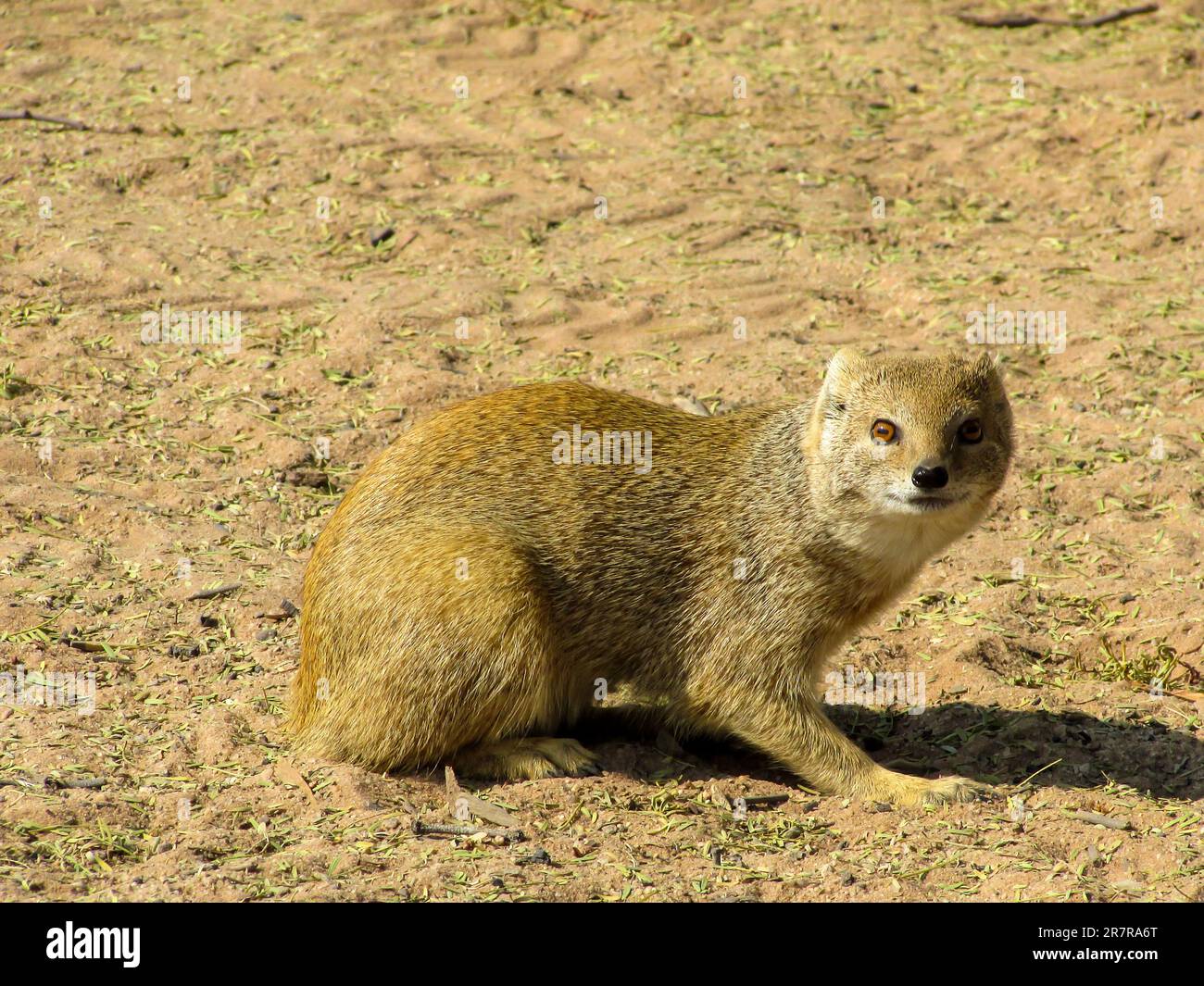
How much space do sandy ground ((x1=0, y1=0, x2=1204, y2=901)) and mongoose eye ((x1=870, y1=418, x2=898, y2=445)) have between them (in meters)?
1.39

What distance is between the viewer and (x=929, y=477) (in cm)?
493

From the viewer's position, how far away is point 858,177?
9992 millimetres

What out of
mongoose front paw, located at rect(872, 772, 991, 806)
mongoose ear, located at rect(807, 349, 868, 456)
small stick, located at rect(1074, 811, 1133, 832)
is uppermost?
mongoose ear, located at rect(807, 349, 868, 456)

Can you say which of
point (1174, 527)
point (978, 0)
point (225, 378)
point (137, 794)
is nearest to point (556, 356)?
point (225, 378)

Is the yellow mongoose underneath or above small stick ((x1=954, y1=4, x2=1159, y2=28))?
underneath

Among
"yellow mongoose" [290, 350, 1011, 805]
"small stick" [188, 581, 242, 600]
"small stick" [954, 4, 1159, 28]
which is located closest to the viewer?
"yellow mongoose" [290, 350, 1011, 805]

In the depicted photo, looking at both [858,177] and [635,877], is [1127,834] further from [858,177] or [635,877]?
[858,177]

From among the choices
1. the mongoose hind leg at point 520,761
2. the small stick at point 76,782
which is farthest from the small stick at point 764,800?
the small stick at point 76,782

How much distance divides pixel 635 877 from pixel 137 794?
1744mm

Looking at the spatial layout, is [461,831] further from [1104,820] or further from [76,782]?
[1104,820]

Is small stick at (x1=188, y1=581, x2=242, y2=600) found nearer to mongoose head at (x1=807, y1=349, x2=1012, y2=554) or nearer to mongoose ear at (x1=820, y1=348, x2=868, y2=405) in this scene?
mongoose head at (x1=807, y1=349, x2=1012, y2=554)

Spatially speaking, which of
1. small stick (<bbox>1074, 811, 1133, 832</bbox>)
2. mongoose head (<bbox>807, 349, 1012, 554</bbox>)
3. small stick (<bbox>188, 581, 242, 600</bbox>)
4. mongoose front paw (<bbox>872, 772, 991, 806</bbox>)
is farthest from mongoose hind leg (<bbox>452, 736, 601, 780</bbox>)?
small stick (<bbox>1074, 811, 1133, 832</bbox>)

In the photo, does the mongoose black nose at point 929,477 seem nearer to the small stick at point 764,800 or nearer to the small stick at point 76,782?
the small stick at point 764,800

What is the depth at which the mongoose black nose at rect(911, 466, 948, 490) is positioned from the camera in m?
4.93
